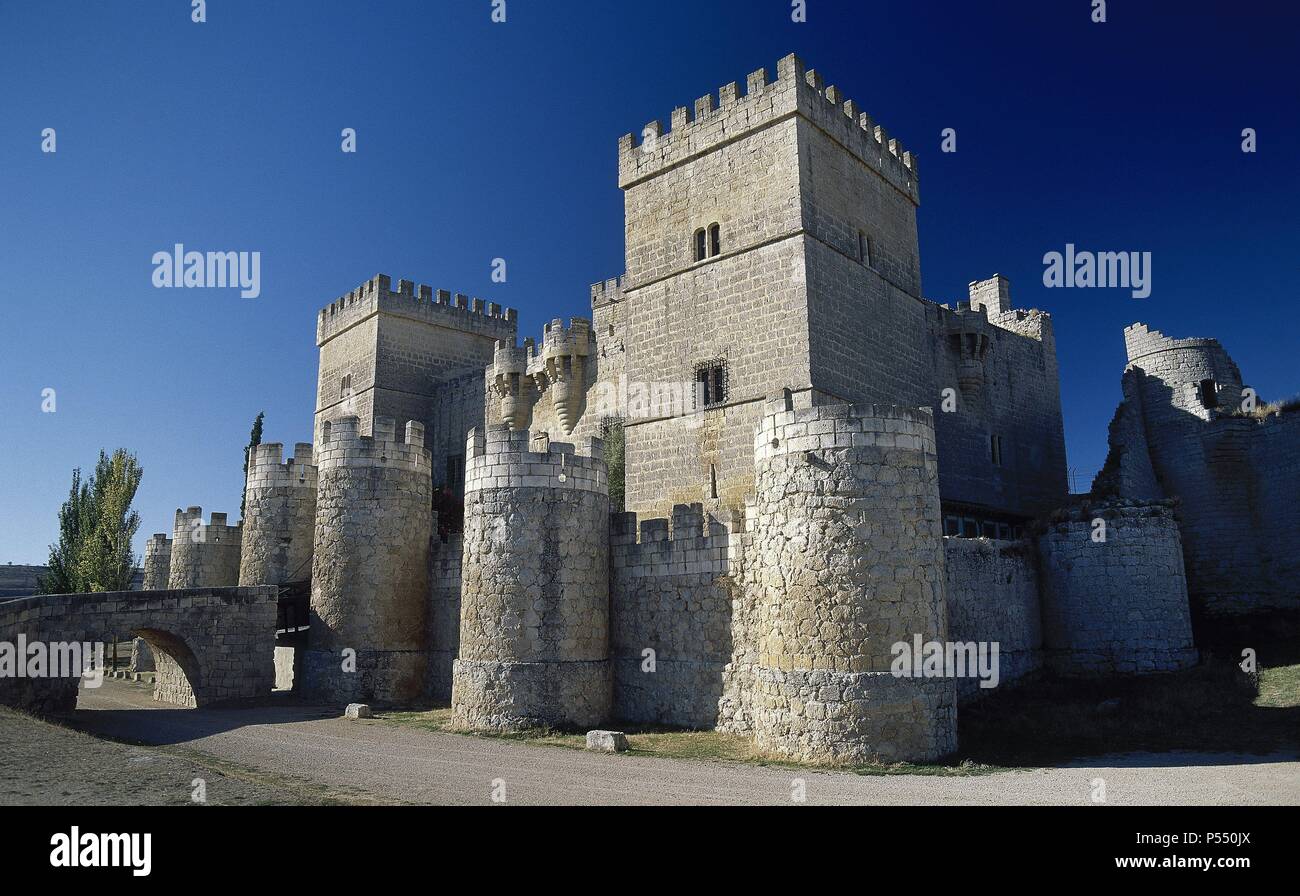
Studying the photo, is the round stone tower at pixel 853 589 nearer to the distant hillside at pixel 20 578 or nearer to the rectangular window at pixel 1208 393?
the rectangular window at pixel 1208 393

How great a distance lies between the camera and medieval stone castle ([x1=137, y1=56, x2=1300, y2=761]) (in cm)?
1258

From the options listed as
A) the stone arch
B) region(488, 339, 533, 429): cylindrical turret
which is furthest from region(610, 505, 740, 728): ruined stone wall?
region(488, 339, 533, 429): cylindrical turret

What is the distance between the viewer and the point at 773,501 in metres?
13.2

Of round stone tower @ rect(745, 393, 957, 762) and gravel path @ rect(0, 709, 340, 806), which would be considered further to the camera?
round stone tower @ rect(745, 393, 957, 762)

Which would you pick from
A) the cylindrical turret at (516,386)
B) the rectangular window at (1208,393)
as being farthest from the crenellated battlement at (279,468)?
the rectangular window at (1208,393)

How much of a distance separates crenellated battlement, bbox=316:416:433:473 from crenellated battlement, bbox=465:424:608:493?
4715mm

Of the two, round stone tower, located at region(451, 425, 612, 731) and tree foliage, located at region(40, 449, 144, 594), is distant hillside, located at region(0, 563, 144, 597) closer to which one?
tree foliage, located at region(40, 449, 144, 594)

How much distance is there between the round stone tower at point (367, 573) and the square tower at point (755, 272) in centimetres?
586

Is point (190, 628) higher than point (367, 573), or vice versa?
point (367, 573)

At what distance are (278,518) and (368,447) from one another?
190 inches

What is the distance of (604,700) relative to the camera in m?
16.1

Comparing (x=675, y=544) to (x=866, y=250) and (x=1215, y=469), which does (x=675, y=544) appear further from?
(x=1215, y=469)

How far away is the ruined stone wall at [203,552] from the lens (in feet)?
89.2

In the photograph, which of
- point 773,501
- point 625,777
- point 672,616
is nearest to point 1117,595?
point 773,501
